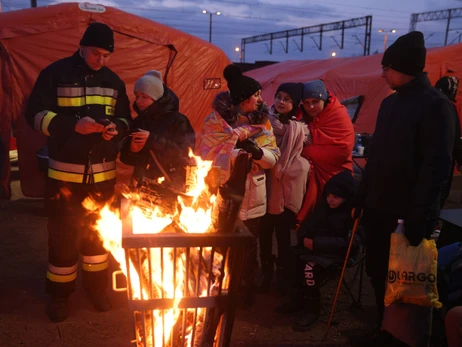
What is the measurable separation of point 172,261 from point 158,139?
1.51m

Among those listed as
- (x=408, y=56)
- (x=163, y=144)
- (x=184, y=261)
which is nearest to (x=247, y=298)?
(x=163, y=144)

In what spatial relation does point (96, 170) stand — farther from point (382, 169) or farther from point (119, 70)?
point (119, 70)

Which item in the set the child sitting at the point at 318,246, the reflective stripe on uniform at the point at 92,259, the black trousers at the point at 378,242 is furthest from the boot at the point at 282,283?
the reflective stripe on uniform at the point at 92,259

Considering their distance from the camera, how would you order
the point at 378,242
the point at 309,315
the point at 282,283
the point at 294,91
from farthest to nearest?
the point at 282,283 → the point at 294,91 → the point at 309,315 → the point at 378,242

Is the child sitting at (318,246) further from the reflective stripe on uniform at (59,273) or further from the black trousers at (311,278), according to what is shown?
the reflective stripe on uniform at (59,273)

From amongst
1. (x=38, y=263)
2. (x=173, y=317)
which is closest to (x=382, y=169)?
(x=173, y=317)

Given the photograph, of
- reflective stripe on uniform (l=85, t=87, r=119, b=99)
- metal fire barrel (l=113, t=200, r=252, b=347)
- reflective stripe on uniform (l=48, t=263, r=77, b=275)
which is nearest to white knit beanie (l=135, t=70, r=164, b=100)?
reflective stripe on uniform (l=85, t=87, r=119, b=99)

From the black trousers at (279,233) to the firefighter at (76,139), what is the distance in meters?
1.48

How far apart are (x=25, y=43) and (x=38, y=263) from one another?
12.4 ft

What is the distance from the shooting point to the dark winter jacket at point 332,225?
3.68 meters

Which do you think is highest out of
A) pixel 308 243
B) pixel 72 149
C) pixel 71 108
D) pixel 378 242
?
pixel 71 108

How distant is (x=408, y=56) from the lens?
286cm

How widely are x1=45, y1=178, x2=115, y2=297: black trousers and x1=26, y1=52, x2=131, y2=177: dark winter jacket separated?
5.5 inches

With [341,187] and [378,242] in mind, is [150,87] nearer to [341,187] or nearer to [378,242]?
[341,187]
